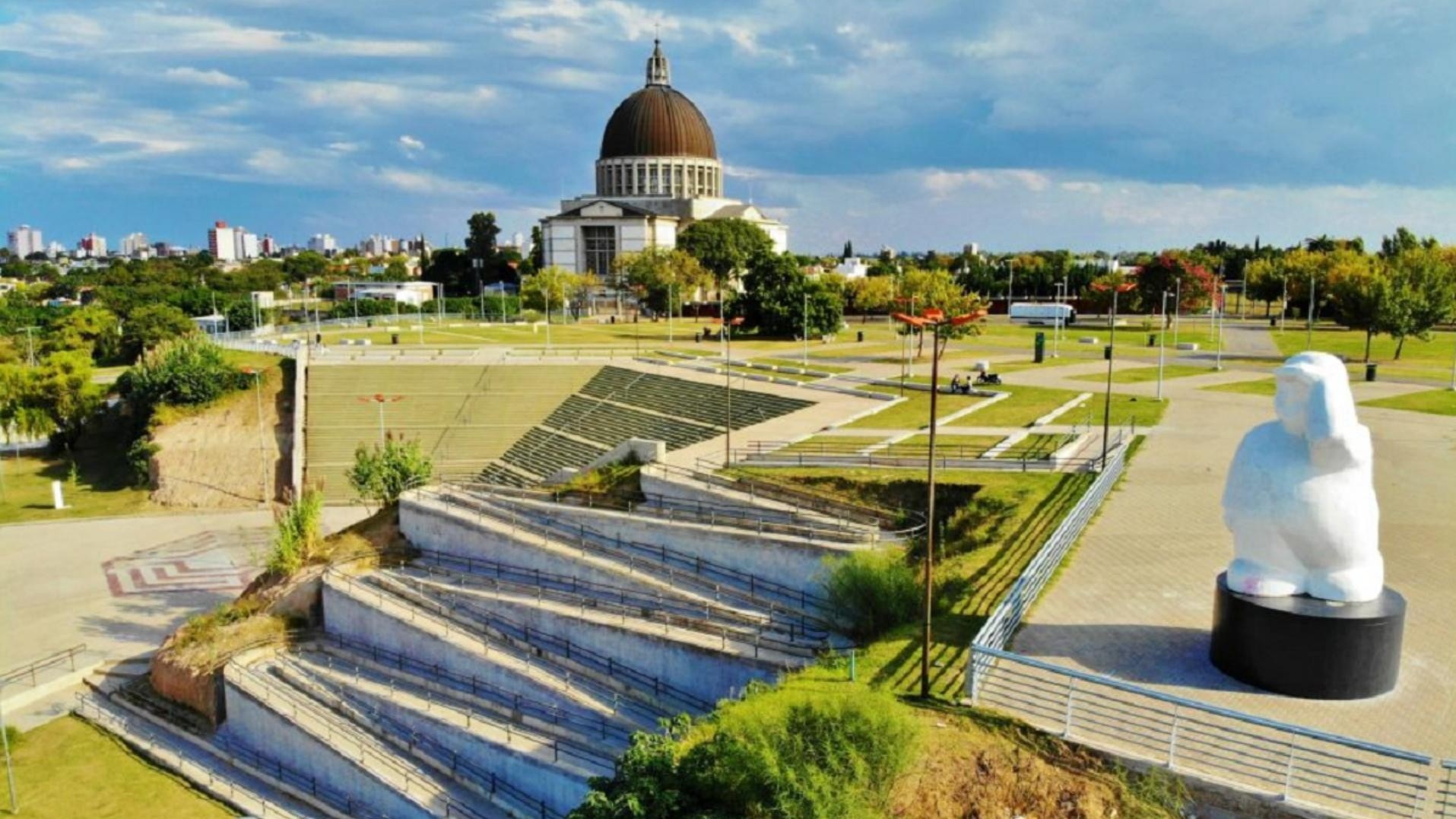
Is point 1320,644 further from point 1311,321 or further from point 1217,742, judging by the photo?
point 1311,321

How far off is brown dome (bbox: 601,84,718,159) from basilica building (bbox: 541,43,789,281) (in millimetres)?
87

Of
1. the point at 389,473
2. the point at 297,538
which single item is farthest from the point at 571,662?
the point at 389,473

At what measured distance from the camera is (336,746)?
1898cm

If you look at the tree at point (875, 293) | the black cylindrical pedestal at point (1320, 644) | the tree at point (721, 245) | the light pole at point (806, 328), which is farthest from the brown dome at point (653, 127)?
the black cylindrical pedestal at point (1320, 644)

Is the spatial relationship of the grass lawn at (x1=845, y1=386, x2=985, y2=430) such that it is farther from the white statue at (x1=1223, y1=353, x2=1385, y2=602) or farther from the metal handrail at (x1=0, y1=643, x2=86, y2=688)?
the metal handrail at (x1=0, y1=643, x2=86, y2=688)

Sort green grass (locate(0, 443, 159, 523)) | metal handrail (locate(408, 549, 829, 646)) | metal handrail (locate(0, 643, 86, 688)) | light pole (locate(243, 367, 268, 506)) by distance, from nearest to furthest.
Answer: metal handrail (locate(408, 549, 829, 646)) < metal handrail (locate(0, 643, 86, 688)) < green grass (locate(0, 443, 159, 523)) < light pole (locate(243, 367, 268, 506))

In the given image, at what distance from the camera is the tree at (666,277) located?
77.8 m

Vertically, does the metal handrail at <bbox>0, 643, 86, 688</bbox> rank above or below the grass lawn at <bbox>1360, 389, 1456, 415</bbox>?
below

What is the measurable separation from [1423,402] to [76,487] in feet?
183

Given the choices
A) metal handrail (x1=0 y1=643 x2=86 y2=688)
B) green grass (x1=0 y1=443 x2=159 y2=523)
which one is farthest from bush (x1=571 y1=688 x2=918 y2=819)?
green grass (x1=0 y1=443 x2=159 y2=523)

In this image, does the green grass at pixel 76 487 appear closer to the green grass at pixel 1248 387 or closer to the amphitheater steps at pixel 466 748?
the amphitheater steps at pixel 466 748

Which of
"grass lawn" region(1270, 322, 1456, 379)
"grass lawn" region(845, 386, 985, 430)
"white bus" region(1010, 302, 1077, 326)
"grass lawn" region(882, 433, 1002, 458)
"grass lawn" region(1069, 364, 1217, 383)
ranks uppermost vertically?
"white bus" region(1010, 302, 1077, 326)

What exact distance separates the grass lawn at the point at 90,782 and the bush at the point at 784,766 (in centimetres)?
1210

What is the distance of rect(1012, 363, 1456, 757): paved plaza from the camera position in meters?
11.9
